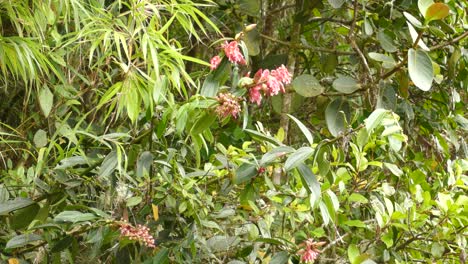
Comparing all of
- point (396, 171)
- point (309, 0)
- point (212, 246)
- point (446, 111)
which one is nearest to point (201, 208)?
point (212, 246)

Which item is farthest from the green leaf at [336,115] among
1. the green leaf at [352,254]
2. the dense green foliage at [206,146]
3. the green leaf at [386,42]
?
the green leaf at [352,254]

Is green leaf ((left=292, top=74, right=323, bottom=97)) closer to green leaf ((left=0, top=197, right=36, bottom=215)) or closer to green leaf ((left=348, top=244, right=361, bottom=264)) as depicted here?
green leaf ((left=348, top=244, right=361, bottom=264))

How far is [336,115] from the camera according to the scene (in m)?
1.61

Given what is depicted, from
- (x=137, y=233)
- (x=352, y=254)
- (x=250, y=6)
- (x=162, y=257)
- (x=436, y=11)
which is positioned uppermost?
(x=436, y=11)

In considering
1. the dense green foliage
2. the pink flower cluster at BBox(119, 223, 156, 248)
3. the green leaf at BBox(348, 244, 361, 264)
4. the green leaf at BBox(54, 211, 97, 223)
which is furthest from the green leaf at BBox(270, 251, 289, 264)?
the green leaf at BBox(54, 211, 97, 223)

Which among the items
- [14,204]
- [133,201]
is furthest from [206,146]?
[14,204]

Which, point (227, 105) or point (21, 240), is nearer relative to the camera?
point (227, 105)

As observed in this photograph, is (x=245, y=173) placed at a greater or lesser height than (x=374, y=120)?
lesser

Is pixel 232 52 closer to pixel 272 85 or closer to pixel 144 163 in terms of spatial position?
pixel 272 85

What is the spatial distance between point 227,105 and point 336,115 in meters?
0.53

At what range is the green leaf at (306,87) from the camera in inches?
64.6

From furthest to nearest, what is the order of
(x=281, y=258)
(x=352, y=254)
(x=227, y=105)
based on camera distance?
1. (x=352, y=254)
2. (x=281, y=258)
3. (x=227, y=105)

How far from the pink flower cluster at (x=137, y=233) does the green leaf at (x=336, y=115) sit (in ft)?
1.55

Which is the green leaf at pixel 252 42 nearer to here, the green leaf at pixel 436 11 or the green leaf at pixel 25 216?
the green leaf at pixel 436 11
